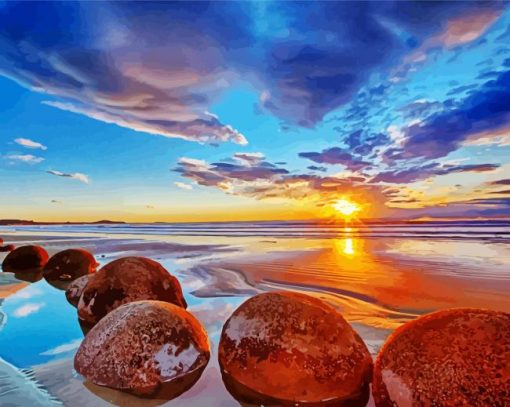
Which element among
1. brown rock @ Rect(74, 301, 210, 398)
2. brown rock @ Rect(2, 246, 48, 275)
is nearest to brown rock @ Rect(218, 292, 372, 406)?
brown rock @ Rect(74, 301, 210, 398)

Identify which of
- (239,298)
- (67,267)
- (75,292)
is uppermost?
(67,267)

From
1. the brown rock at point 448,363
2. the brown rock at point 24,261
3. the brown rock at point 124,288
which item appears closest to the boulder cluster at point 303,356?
Answer: the brown rock at point 448,363

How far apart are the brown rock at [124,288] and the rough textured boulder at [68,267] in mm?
4094

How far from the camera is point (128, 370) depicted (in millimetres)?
3184

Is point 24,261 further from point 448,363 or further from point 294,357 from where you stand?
point 448,363

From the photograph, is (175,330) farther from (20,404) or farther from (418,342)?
(418,342)

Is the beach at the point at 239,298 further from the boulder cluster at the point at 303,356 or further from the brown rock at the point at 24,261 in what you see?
the brown rock at the point at 24,261

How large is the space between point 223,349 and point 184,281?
190 inches

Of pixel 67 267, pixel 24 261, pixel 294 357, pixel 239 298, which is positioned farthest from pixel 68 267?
pixel 294 357

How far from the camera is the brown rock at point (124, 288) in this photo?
5.08 metres

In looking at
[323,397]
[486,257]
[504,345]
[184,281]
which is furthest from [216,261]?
[504,345]

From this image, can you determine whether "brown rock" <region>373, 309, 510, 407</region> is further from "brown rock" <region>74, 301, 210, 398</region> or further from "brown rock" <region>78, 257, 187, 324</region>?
"brown rock" <region>78, 257, 187, 324</region>

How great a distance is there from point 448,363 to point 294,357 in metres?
1.12

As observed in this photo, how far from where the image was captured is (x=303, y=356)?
3.05 m
